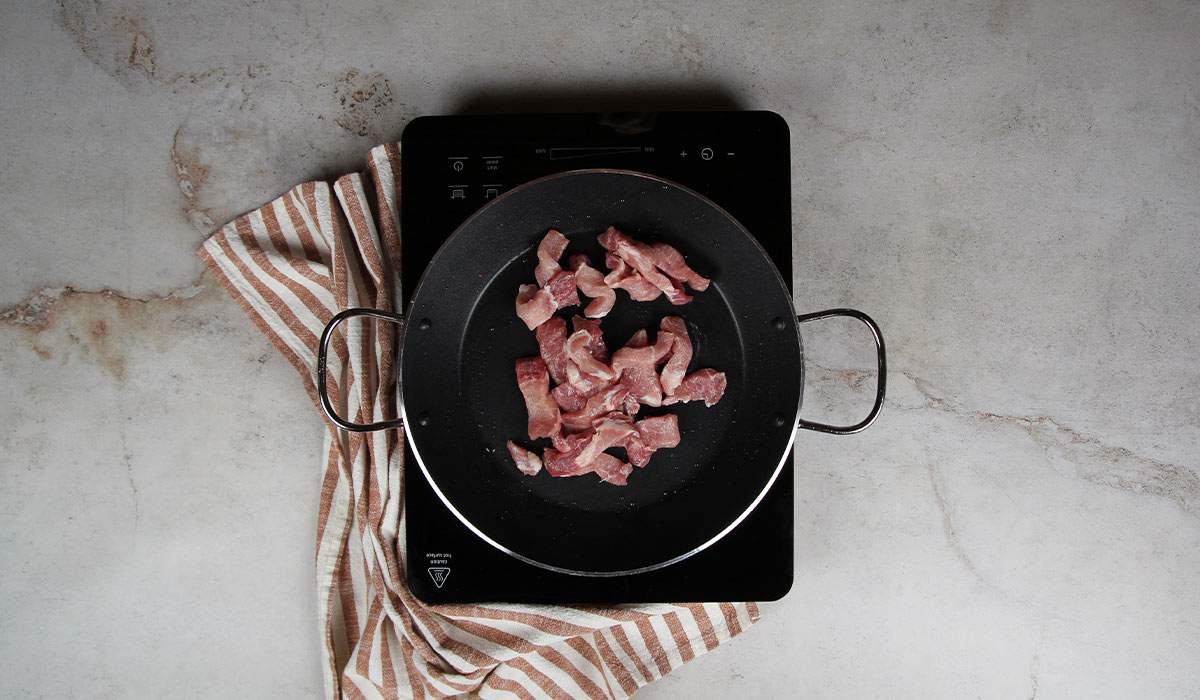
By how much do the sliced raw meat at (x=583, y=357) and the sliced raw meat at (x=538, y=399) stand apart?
40 mm

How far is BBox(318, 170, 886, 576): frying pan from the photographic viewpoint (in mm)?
862

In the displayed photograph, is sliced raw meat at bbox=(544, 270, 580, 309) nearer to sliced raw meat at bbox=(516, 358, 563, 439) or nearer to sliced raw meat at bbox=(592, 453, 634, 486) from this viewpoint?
sliced raw meat at bbox=(516, 358, 563, 439)

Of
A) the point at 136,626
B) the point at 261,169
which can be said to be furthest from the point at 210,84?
the point at 136,626

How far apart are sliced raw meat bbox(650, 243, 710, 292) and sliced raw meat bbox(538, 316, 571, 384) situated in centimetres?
13

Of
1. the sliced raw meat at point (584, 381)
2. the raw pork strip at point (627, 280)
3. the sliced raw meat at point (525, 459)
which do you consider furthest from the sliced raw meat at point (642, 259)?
the sliced raw meat at point (525, 459)

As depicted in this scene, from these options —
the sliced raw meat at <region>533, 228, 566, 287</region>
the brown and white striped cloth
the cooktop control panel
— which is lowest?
the brown and white striped cloth

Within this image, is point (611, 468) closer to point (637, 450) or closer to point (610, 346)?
point (637, 450)

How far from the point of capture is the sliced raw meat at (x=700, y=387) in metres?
0.86

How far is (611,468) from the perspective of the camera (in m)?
0.87

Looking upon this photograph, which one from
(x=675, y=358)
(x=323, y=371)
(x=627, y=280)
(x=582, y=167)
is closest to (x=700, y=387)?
(x=675, y=358)

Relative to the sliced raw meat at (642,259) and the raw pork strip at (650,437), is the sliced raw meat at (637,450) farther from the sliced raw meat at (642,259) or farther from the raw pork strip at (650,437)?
the sliced raw meat at (642,259)

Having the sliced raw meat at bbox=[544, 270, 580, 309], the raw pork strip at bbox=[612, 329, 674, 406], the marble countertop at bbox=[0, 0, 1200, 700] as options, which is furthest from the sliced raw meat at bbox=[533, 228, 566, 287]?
the marble countertop at bbox=[0, 0, 1200, 700]

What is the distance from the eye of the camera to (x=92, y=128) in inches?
38.1

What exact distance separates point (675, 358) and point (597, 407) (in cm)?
11
